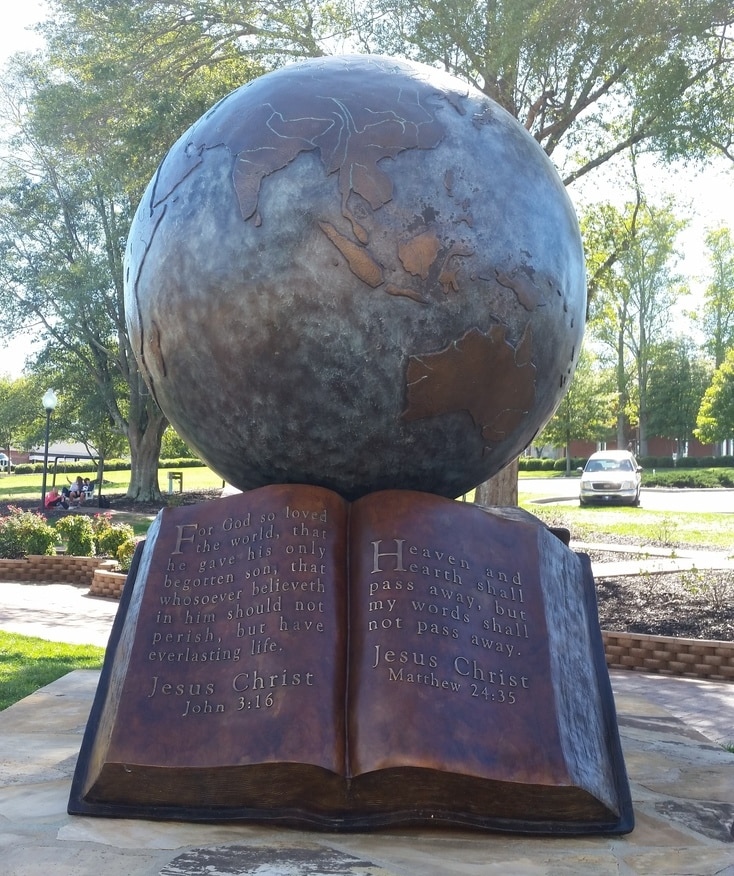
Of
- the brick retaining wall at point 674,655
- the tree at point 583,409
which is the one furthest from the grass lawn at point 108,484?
the brick retaining wall at point 674,655

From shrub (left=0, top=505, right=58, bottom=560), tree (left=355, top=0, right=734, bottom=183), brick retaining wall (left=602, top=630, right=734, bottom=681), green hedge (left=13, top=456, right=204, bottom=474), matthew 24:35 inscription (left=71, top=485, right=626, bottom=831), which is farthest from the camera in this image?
green hedge (left=13, top=456, right=204, bottom=474)

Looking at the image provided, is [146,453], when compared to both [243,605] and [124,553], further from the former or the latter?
[243,605]

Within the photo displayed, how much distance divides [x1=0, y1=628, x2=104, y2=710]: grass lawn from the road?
1937cm

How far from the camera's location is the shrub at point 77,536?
586 inches

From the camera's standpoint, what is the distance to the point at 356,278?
3.88m

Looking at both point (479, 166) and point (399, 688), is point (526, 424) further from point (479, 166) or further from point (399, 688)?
point (399, 688)

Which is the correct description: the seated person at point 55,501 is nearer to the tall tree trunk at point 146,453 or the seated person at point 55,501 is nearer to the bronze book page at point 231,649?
the tall tree trunk at point 146,453

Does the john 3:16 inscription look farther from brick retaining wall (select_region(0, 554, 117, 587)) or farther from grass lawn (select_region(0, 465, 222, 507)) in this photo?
grass lawn (select_region(0, 465, 222, 507))

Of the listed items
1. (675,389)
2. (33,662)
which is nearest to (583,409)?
(675,389)

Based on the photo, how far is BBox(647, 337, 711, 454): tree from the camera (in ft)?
167

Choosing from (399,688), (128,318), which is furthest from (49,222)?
(399,688)

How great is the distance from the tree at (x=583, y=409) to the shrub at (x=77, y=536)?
31586 mm

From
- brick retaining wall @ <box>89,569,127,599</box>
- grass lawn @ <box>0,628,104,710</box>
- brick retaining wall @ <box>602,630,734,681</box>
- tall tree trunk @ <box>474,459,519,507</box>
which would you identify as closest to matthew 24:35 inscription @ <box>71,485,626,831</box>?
grass lawn @ <box>0,628,104,710</box>

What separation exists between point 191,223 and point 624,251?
44.1ft
